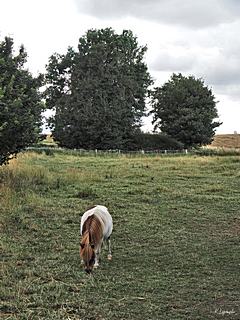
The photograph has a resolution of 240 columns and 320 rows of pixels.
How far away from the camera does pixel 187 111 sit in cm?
5050

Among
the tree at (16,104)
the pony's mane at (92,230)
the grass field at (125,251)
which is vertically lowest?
the grass field at (125,251)

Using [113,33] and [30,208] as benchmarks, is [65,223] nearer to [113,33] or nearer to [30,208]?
[30,208]

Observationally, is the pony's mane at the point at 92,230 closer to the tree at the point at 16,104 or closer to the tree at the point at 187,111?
the tree at the point at 16,104

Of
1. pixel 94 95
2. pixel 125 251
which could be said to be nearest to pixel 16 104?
pixel 125 251

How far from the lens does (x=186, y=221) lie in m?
12.4

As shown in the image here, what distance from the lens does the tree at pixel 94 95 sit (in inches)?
1784

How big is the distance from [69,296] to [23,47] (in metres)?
14.0

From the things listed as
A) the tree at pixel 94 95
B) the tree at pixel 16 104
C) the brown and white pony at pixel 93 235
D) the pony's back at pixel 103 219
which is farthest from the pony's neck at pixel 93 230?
the tree at pixel 94 95

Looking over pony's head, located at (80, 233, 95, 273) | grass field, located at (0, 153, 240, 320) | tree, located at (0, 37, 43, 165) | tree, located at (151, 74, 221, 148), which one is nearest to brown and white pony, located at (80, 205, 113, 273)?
pony's head, located at (80, 233, 95, 273)

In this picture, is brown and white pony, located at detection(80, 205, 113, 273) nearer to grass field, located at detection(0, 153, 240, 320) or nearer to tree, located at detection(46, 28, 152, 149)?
grass field, located at detection(0, 153, 240, 320)

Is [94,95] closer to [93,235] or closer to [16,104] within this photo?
[16,104]

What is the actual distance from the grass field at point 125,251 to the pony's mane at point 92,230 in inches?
21.7

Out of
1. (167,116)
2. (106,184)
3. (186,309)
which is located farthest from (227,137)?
(186,309)

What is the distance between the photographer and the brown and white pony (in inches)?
305
